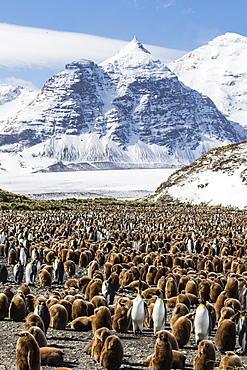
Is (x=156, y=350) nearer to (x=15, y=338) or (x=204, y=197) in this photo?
(x=15, y=338)

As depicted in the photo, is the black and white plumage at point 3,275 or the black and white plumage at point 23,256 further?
the black and white plumage at point 23,256

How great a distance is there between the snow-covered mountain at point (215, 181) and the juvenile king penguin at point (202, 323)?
33644 mm

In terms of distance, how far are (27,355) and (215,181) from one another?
4034cm

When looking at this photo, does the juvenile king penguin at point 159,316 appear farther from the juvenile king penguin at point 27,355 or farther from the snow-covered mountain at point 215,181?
the snow-covered mountain at point 215,181

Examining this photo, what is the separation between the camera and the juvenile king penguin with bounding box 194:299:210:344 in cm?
683

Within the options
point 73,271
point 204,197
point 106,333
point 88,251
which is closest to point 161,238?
point 88,251

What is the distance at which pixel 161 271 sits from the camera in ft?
35.1

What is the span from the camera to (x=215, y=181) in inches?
1752

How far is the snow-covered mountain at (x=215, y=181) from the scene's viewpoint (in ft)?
138

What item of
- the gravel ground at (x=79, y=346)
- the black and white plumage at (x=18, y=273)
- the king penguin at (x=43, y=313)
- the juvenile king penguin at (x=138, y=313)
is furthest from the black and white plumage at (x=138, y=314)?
the black and white plumage at (x=18, y=273)

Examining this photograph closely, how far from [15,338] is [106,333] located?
5.08 feet

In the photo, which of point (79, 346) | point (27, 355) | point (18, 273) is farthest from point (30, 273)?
point (27, 355)

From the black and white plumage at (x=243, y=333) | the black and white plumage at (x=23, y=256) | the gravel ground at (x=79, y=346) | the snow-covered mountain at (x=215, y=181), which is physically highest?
the snow-covered mountain at (x=215, y=181)

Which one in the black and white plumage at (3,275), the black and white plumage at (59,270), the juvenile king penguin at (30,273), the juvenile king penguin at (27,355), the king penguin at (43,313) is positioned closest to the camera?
the juvenile king penguin at (27,355)
